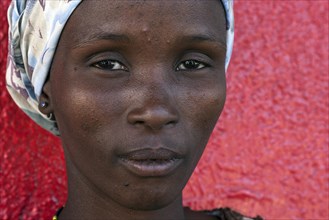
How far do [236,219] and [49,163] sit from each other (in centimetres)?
58

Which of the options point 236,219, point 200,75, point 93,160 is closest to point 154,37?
point 200,75

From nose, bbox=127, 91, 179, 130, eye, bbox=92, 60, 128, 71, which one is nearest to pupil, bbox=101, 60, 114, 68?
eye, bbox=92, 60, 128, 71

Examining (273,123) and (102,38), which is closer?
(102,38)

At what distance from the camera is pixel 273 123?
183cm

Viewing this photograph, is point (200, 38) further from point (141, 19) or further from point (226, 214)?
point (226, 214)

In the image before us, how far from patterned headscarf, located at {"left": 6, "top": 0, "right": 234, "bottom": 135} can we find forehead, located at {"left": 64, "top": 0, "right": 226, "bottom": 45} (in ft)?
0.14

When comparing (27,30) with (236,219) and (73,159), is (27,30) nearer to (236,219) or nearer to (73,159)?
(73,159)

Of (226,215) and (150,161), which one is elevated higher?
(150,161)

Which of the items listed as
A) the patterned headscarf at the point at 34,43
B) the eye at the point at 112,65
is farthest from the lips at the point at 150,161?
the patterned headscarf at the point at 34,43

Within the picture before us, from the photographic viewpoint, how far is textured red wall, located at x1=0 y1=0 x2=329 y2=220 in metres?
1.81

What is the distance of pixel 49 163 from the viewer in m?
1.70

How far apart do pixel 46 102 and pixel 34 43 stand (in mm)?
138

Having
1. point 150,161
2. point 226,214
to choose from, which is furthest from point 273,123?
point 150,161

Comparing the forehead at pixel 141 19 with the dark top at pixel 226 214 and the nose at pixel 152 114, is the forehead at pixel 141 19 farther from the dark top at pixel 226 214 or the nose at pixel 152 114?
the dark top at pixel 226 214
